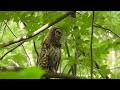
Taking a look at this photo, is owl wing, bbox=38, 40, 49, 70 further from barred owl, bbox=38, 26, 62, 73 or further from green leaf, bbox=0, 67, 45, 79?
green leaf, bbox=0, 67, 45, 79

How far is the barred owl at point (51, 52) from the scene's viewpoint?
10.9 ft

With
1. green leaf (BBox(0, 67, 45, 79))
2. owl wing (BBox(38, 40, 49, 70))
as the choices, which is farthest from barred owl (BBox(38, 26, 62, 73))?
green leaf (BBox(0, 67, 45, 79))

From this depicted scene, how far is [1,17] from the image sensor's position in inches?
86.0

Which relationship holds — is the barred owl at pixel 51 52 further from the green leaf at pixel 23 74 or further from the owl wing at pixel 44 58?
the green leaf at pixel 23 74

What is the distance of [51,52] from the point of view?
11.1 feet

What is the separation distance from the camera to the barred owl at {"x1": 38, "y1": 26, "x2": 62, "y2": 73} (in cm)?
331

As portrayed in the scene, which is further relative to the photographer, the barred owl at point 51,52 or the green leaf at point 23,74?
the barred owl at point 51,52

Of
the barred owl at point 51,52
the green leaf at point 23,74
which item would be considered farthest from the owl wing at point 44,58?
the green leaf at point 23,74

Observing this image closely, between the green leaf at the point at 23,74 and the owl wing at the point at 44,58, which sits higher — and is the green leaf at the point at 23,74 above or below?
above
